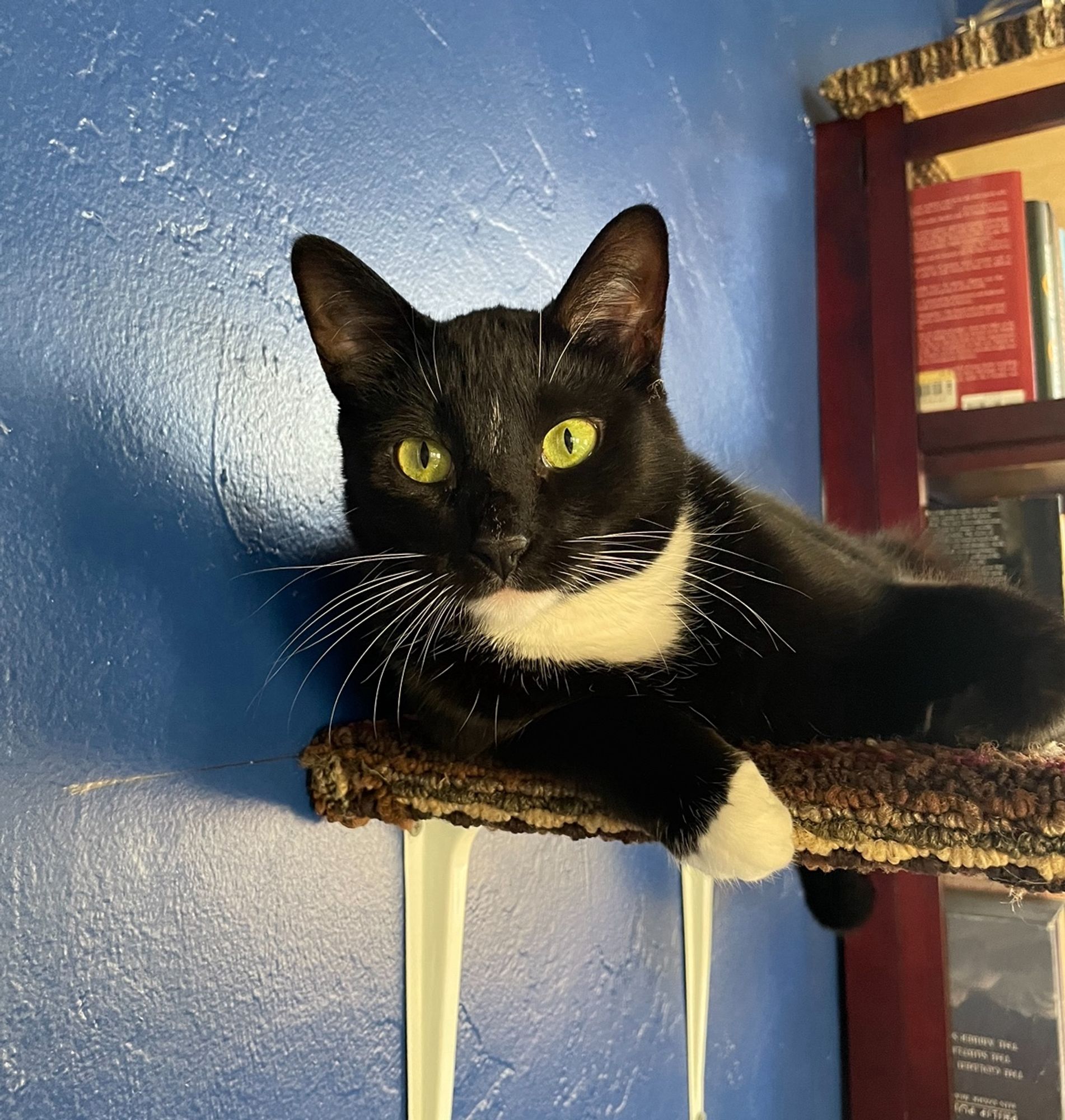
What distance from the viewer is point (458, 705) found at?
28.3 inches

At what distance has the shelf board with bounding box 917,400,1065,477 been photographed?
1514 mm

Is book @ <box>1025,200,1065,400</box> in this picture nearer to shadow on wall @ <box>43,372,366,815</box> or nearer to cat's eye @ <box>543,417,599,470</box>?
cat's eye @ <box>543,417,599,470</box>

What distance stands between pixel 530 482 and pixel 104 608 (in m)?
0.32

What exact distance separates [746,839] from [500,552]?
0.85 ft

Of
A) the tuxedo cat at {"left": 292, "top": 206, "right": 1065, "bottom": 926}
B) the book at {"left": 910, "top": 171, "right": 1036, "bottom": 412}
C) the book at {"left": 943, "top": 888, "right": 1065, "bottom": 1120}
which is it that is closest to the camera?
the tuxedo cat at {"left": 292, "top": 206, "right": 1065, "bottom": 926}

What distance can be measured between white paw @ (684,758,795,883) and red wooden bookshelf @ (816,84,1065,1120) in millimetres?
1081

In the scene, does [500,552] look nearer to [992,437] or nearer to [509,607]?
[509,607]

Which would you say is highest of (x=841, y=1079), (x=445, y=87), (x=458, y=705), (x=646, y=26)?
(x=646, y=26)

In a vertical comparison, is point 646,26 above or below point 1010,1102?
above

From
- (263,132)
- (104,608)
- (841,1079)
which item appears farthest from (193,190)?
(841,1079)

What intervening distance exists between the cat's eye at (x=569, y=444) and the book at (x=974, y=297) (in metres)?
1.17

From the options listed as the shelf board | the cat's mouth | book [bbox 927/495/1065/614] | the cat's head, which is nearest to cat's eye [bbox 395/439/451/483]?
the cat's head

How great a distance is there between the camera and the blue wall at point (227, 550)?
0.56 m

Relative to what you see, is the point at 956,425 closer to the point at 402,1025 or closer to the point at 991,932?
the point at 991,932
